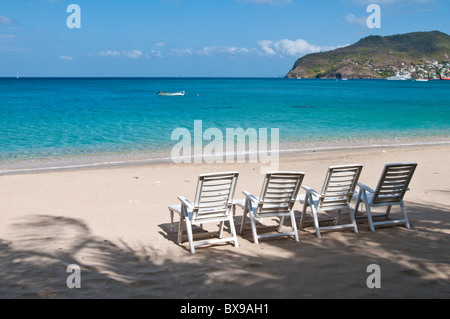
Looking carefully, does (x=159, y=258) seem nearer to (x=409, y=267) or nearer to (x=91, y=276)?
(x=91, y=276)

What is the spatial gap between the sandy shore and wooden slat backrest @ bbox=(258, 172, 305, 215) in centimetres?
51

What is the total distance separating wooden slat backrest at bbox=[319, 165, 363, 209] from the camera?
6.20 m

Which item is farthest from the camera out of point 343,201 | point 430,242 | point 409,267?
point 343,201

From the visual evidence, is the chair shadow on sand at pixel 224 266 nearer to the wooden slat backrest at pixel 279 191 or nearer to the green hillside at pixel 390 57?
the wooden slat backrest at pixel 279 191

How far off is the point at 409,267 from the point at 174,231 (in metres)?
3.37

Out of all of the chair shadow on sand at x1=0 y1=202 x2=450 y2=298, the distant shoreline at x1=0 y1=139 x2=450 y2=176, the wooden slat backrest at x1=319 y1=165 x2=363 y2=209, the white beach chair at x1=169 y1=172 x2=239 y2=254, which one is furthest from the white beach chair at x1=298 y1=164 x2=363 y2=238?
the distant shoreline at x1=0 y1=139 x2=450 y2=176

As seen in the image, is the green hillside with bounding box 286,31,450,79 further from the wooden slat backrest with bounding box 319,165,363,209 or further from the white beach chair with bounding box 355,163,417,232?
the wooden slat backrest with bounding box 319,165,363,209

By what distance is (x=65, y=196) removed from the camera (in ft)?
29.8

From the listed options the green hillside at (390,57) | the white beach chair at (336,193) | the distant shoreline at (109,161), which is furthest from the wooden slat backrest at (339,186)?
the green hillside at (390,57)

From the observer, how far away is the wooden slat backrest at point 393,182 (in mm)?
6351

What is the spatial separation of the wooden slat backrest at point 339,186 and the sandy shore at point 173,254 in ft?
1.62

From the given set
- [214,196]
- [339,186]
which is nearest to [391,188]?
[339,186]
